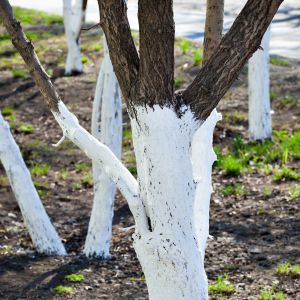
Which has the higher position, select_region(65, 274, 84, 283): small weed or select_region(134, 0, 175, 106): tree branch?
select_region(134, 0, 175, 106): tree branch

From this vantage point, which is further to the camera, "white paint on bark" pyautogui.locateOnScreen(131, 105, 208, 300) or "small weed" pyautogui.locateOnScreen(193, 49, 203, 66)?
"small weed" pyautogui.locateOnScreen(193, 49, 203, 66)

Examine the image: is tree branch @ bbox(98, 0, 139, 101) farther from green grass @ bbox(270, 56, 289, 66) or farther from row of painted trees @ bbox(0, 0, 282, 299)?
green grass @ bbox(270, 56, 289, 66)

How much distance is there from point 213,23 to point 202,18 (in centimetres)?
1242

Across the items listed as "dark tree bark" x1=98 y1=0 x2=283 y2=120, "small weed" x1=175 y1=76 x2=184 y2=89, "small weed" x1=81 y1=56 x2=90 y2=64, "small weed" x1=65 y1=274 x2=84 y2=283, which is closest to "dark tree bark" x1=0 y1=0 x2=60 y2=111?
"dark tree bark" x1=98 y1=0 x2=283 y2=120

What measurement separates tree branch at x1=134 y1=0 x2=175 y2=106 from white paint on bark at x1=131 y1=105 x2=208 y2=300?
8 cm

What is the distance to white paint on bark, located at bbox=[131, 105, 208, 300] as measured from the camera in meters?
4.14

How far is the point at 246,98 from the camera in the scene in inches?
425

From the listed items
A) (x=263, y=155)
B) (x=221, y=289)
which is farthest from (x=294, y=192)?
(x=221, y=289)

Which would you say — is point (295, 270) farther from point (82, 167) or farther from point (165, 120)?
point (82, 167)

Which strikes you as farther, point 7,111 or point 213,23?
point 7,111

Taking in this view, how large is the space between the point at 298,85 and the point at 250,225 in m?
4.19

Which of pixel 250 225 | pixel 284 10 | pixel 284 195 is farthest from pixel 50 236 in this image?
pixel 284 10

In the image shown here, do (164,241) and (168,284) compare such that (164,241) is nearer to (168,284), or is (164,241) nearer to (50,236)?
(168,284)

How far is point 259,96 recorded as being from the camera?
9.27 meters
